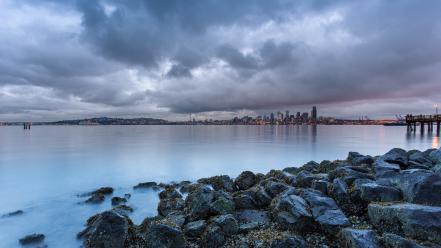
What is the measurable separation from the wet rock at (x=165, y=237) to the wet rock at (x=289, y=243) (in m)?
2.92

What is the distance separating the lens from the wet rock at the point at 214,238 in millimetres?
8258

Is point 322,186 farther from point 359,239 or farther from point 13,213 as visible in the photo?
point 13,213

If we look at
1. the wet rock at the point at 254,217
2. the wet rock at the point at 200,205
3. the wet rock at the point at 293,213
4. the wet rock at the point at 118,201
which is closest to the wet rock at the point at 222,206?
the wet rock at the point at 200,205

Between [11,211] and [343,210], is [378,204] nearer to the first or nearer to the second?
[343,210]

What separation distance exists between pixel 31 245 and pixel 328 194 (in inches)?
493

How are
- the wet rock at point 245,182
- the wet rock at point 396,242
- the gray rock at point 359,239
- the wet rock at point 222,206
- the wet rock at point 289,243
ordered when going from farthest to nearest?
the wet rock at point 245,182 < the wet rock at point 222,206 < the wet rock at point 289,243 < the gray rock at point 359,239 < the wet rock at point 396,242

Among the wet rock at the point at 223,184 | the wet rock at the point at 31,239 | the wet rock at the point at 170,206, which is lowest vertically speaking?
the wet rock at the point at 31,239

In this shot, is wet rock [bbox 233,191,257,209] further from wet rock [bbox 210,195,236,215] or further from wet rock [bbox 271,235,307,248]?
wet rock [bbox 271,235,307,248]

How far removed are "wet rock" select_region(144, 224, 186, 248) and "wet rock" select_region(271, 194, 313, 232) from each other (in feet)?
11.2

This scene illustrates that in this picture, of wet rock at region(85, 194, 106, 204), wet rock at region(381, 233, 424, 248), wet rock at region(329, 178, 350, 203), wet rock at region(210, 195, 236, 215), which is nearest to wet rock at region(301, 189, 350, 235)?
wet rock at region(329, 178, 350, 203)

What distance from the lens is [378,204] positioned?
816 centimetres

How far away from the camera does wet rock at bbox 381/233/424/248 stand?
6.39 m

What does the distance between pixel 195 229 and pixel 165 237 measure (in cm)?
129

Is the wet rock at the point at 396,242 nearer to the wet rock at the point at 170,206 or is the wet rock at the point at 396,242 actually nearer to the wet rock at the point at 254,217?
the wet rock at the point at 254,217
